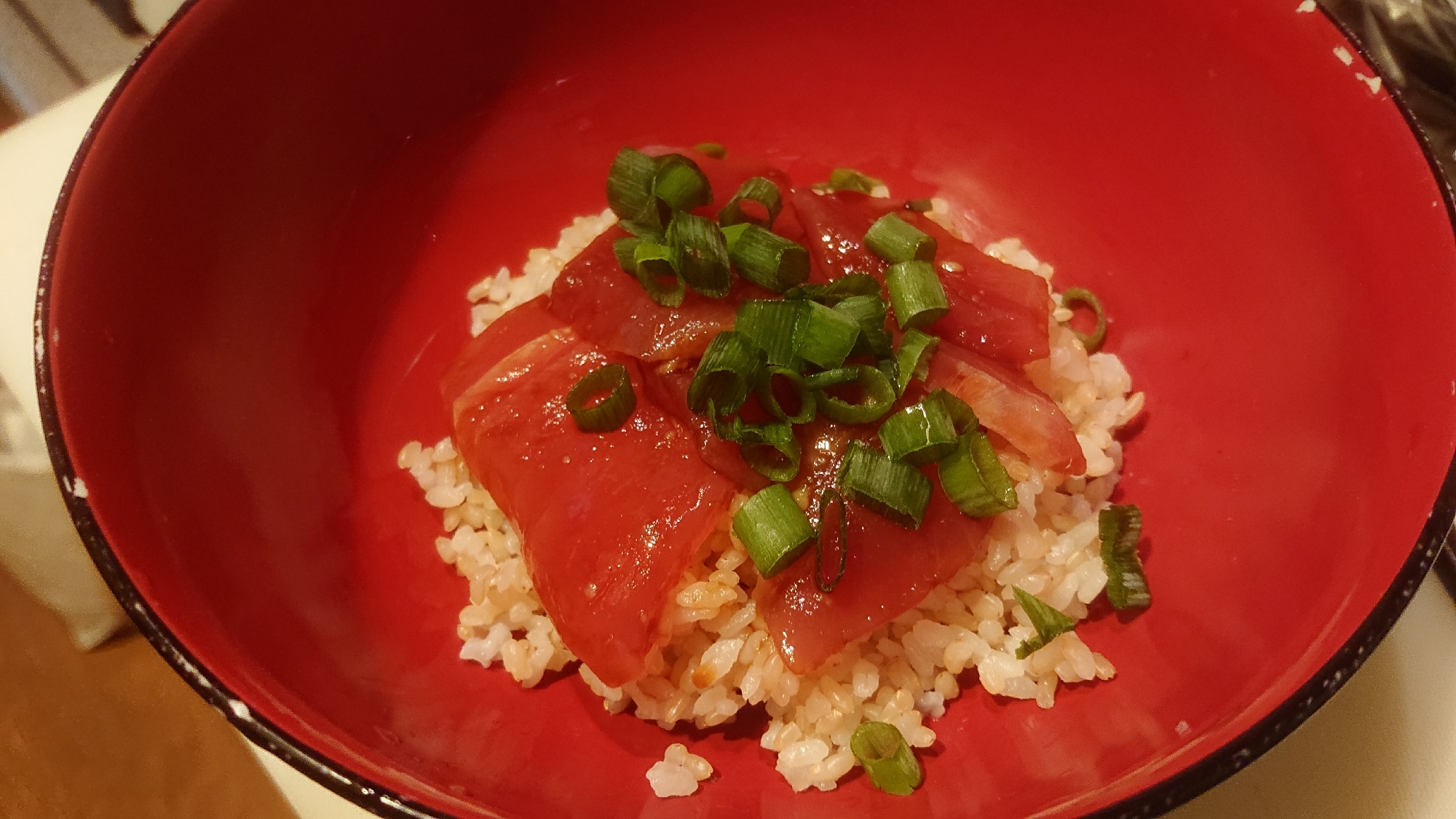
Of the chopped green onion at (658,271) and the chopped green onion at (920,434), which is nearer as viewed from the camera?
the chopped green onion at (920,434)

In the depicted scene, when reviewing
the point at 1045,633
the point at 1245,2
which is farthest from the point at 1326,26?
the point at 1045,633

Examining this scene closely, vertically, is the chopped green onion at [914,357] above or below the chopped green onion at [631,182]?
above

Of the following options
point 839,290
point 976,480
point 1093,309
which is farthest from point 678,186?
point 1093,309

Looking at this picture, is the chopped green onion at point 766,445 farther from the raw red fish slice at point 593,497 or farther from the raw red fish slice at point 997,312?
the raw red fish slice at point 997,312

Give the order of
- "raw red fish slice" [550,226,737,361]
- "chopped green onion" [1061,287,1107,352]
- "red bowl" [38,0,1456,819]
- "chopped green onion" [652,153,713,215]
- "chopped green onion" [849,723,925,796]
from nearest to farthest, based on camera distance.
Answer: "red bowl" [38,0,1456,819]
"chopped green onion" [849,723,925,796]
"raw red fish slice" [550,226,737,361]
"chopped green onion" [652,153,713,215]
"chopped green onion" [1061,287,1107,352]

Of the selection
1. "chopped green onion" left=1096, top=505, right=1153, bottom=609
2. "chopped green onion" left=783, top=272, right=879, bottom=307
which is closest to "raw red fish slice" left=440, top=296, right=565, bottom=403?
"chopped green onion" left=783, top=272, right=879, bottom=307

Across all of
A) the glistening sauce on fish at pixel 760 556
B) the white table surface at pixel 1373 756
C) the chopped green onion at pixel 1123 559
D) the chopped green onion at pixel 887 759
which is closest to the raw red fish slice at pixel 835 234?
the glistening sauce on fish at pixel 760 556

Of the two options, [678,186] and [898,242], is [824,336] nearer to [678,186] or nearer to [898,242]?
[898,242]

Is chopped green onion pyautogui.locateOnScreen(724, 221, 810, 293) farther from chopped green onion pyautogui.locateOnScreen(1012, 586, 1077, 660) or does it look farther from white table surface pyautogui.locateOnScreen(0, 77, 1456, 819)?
white table surface pyautogui.locateOnScreen(0, 77, 1456, 819)
